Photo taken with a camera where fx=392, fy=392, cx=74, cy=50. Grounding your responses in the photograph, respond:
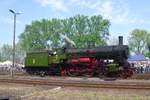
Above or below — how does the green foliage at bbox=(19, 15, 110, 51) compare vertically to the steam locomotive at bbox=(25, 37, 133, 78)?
above

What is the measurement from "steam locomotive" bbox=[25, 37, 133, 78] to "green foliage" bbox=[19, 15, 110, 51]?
69384 millimetres

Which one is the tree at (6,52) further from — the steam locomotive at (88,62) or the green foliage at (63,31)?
the steam locomotive at (88,62)

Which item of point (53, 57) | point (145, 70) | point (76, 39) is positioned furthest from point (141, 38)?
point (53, 57)

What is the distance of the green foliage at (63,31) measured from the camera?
11269cm

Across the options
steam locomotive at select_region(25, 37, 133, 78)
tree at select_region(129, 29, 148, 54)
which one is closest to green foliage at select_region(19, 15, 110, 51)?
tree at select_region(129, 29, 148, 54)

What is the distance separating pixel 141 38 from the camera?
148 metres

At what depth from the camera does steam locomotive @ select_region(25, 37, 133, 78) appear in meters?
36.2

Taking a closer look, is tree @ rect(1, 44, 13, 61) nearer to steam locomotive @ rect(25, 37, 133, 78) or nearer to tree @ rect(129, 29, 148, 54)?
tree @ rect(129, 29, 148, 54)

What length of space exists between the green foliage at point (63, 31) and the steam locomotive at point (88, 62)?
69384 millimetres

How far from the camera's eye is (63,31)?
116062mm

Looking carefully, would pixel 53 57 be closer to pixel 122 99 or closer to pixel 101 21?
pixel 122 99

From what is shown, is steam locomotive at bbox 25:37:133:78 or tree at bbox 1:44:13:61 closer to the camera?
steam locomotive at bbox 25:37:133:78

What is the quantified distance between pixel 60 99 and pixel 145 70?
1299 inches

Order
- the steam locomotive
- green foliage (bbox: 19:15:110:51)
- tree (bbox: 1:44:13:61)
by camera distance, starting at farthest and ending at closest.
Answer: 1. tree (bbox: 1:44:13:61)
2. green foliage (bbox: 19:15:110:51)
3. the steam locomotive
